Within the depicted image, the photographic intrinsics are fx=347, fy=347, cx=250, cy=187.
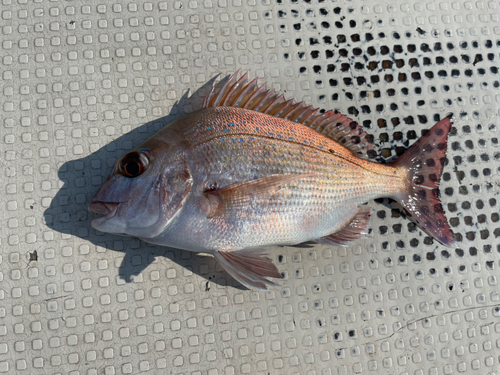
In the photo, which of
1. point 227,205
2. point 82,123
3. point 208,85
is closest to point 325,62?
point 208,85

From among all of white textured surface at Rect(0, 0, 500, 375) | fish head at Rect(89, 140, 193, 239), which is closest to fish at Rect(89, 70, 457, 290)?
fish head at Rect(89, 140, 193, 239)

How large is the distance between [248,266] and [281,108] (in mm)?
763

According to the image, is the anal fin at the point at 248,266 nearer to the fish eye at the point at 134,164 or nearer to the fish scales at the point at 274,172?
the fish scales at the point at 274,172

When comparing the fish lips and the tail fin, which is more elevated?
the tail fin

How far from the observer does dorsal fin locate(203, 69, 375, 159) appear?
1654mm

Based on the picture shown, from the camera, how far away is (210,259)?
69.8 inches

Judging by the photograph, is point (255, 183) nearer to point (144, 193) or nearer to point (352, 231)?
point (144, 193)

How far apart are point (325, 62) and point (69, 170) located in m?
1.49

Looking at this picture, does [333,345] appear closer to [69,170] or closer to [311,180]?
[311,180]

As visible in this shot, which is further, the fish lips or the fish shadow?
the fish shadow

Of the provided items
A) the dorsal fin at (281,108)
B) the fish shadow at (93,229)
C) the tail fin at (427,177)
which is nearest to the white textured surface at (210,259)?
the fish shadow at (93,229)

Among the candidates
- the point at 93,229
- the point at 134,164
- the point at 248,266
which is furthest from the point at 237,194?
the point at 93,229

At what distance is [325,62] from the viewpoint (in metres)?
1.93

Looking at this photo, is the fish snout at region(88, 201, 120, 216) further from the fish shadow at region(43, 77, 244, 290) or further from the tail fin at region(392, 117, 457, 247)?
the tail fin at region(392, 117, 457, 247)
